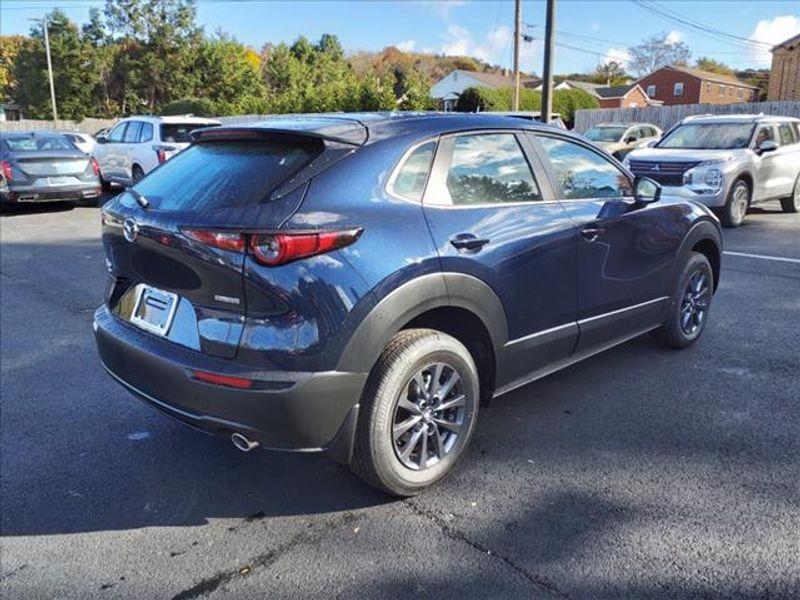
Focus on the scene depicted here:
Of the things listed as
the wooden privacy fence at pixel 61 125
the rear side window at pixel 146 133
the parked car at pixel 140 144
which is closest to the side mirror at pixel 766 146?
the parked car at pixel 140 144

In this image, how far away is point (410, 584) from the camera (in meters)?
2.56

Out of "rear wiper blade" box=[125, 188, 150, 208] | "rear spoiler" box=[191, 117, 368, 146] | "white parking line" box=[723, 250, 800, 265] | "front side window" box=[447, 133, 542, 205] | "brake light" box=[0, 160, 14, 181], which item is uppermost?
"rear spoiler" box=[191, 117, 368, 146]

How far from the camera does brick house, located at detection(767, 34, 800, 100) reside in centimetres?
4094

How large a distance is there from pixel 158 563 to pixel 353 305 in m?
1.30

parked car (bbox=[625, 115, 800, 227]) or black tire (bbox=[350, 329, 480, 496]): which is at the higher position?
parked car (bbox=[625, 115, 800, 227])

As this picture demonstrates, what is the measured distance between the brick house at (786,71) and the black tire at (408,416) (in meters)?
45.9

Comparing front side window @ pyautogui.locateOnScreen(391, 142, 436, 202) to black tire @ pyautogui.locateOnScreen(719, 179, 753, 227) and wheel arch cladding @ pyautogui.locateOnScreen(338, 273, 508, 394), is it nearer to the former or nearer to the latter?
wheel arch cladding @ pyautogui.locateOnScreen(338, 273, 508, 394)

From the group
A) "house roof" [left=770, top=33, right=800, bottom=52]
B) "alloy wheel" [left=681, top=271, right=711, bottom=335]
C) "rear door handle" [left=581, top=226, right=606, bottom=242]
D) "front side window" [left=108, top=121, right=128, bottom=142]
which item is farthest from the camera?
"house roof" [left=770, top=33, right=800, bottom=52]

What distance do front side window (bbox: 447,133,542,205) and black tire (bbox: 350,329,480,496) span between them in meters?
0.73

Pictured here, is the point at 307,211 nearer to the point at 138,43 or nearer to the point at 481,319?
the point at 481,319

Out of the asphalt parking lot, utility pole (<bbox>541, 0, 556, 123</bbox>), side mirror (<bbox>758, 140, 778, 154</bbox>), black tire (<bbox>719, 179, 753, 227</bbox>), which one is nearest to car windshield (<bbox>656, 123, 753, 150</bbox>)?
side mirror (<bbox>758, 140, 778, 154</bbox>)

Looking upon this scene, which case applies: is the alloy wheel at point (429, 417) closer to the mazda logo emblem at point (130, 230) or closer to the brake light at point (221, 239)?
the brake light at point (221, 239)

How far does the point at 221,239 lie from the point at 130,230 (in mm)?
699

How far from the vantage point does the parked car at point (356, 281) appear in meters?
2.65
